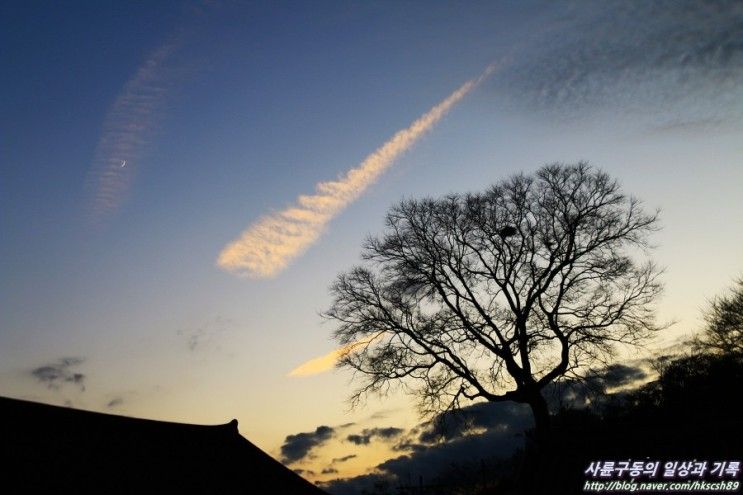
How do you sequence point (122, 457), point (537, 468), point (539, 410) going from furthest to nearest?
point (539, 410)
point (537, 468)
point (122, 457)

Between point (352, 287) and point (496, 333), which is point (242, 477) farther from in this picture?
point (496, 333)

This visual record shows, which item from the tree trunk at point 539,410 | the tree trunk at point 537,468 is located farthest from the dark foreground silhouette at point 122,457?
the tree trunk at point 539,410

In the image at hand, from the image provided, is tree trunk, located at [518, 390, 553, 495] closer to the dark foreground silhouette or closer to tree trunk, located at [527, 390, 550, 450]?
tree trunk, located at [527, 390, 550, 450]

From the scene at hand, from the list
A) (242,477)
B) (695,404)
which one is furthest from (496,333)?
(695,404)

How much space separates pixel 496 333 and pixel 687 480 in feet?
24.1

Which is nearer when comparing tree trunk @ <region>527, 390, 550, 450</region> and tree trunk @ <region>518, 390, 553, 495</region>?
tree trunk @ <region>518, 390, 553, 495</region>

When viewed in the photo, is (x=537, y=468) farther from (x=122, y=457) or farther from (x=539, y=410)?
(x=122, y=457)

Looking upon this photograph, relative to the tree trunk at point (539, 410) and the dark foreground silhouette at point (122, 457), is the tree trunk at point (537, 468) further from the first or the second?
the dark foreground silhouette at point (122, 457)

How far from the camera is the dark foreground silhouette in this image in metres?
9.28

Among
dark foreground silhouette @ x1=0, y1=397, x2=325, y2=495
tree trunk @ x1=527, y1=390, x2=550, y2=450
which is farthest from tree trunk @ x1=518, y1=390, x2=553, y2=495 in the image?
dark foreground silhouette @ x1=0, y1=397, x2=325, y2=495

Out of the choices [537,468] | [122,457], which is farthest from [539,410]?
[122,457]

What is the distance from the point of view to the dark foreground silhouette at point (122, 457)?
30.5ft

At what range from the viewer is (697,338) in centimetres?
3116

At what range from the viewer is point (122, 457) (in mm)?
10977
